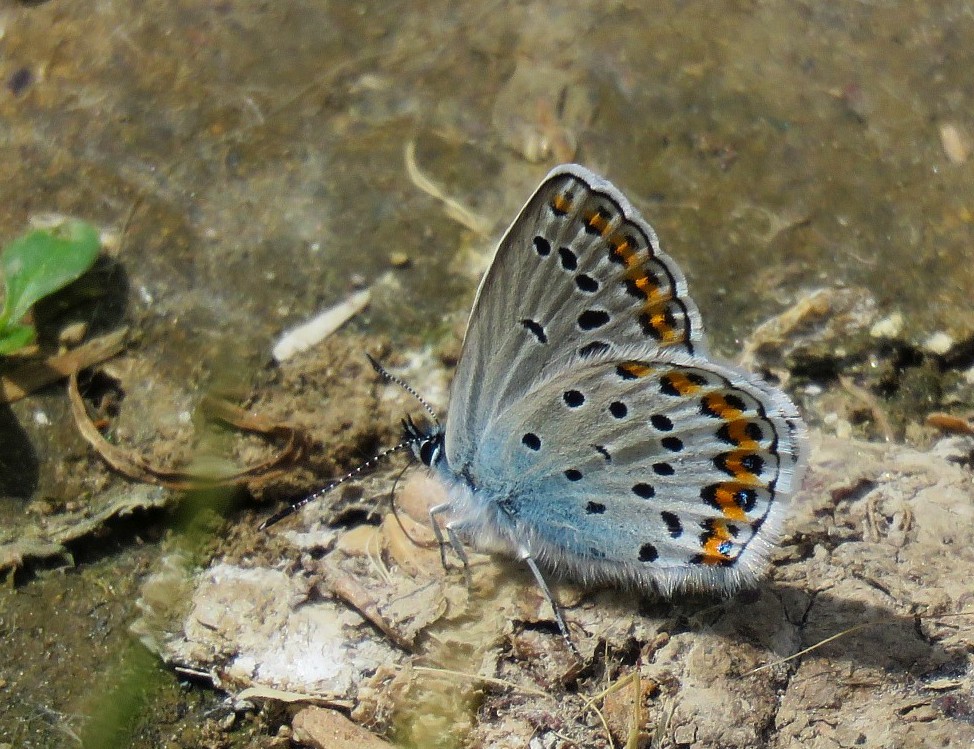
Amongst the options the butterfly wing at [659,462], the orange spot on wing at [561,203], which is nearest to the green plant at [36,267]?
the butterfly wing at [659,462]

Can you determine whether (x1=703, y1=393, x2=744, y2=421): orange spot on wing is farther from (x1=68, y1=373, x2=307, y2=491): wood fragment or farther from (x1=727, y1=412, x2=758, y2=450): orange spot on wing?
A: (x1=68, y1=373, x2=307, y2=491): wood fragment

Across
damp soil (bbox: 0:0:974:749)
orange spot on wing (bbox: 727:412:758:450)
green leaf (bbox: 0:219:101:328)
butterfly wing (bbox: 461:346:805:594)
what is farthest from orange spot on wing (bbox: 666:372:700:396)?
green leaf (bbox: 0:219:101:328)

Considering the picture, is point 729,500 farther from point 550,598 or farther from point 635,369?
point 550,598

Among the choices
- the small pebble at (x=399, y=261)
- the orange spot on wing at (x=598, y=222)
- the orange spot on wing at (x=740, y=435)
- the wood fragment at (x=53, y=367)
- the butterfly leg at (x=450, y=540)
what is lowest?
the butterfly leg at (x=450, y=540)

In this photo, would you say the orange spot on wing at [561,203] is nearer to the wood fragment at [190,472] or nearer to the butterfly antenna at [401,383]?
the butterfly antenna at [401,383]

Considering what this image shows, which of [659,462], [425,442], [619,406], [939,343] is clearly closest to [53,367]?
[425,442]

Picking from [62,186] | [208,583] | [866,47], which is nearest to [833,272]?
[866,47]
